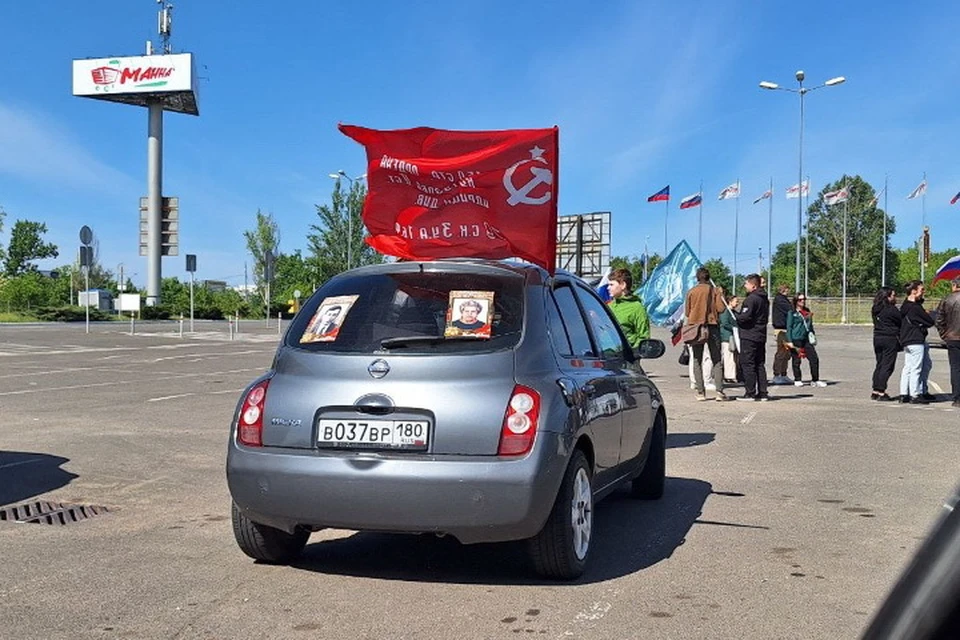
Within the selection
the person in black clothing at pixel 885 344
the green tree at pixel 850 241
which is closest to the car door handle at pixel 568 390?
the person in black clothing at pixel 885 344

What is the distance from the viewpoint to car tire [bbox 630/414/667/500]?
7.05 meters

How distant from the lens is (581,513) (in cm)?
504

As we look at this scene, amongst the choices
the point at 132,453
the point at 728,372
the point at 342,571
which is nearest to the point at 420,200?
the point at 342,571

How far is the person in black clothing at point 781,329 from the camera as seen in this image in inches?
709

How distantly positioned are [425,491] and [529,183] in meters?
2.35

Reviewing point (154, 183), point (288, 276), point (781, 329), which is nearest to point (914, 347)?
point (781, 329)

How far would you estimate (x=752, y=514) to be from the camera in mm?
6676

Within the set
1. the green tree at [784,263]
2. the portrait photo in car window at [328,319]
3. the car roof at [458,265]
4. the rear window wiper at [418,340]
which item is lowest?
the rear window wiper at [418,340]

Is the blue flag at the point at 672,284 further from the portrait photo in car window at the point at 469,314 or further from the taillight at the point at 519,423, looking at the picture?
the taillight at the point at 519,423

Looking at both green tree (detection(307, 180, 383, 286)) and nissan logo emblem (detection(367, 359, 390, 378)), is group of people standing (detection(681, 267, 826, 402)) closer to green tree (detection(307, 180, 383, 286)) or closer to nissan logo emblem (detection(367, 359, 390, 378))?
nissan logo emblem (detection(367, 359, 390, 378))

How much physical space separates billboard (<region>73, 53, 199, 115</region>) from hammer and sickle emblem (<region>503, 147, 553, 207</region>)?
71662 mm

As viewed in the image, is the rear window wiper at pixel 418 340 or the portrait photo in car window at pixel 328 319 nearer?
the rear window wiper at pixel 418 340

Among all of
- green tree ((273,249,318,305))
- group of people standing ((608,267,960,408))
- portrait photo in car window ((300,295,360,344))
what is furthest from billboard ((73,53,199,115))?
portrait photo in car window ((300,295,360,344))

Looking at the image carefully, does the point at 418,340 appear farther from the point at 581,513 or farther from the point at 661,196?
the point at 661,196
